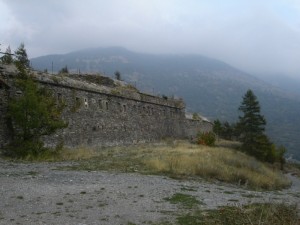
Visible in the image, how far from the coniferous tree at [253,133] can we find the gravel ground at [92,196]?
1340 inches

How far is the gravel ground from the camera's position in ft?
35.8

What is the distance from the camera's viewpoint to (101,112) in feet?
115

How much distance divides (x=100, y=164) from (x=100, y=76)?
2038cm

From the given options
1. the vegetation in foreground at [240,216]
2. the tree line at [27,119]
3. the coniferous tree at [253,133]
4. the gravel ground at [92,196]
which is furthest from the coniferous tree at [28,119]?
the coniferous tree at [253,133]

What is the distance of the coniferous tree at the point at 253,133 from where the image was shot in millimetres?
51625

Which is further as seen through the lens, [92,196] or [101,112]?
[101,112]

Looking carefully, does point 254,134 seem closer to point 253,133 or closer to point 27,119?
point 253,133

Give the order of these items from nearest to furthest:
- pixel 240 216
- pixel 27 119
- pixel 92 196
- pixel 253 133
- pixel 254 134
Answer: pixel 240 216 → pixel 92 196 → pixel 27 119 → pixel 254 134 → pixel 253 133

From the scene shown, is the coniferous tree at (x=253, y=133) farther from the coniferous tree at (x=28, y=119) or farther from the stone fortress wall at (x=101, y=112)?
the coniferous tree at (x=28, y=119)

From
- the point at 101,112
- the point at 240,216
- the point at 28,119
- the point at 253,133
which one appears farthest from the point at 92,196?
the point at 253,133

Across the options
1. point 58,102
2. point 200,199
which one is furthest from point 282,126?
point 200,199

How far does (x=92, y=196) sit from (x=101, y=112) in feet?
72.4

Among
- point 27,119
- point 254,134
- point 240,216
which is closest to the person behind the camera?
point 240,216

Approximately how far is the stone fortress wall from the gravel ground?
9.06m
